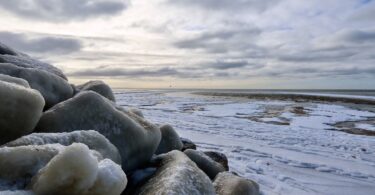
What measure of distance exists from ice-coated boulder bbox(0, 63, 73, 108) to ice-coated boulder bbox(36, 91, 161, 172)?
0.90m

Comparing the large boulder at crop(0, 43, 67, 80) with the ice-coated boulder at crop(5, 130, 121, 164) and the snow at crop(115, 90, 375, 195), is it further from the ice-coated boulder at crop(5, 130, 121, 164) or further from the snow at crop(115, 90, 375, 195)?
the snow at crop(115, 90, 375, 195)

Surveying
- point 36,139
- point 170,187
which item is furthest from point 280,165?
point 36,139

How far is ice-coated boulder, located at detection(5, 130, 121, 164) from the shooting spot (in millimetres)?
2988

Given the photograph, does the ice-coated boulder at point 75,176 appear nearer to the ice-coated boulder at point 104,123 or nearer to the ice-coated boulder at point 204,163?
the ice-coated boulder at point 104,123

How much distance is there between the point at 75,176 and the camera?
86.0 inches

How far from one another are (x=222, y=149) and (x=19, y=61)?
525 cm

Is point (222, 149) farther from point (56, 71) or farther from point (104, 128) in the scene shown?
point (104, 128)

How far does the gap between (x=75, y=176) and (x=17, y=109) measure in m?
1.50

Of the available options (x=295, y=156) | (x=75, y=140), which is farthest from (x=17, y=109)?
(x=295, y=156)

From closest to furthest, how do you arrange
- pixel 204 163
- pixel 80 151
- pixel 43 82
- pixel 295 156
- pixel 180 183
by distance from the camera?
pixel 80 151
pixel 180 183
pixel 43 82
pixel 204 163
pixel 295 156

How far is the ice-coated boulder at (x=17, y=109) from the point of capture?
10.7 ft

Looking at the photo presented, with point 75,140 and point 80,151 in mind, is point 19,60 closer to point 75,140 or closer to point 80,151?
point 75,140

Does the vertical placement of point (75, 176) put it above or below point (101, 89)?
below

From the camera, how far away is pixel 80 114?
411 cm
